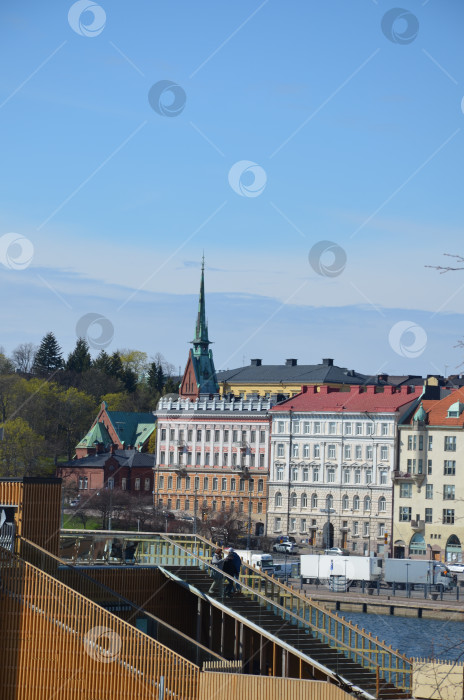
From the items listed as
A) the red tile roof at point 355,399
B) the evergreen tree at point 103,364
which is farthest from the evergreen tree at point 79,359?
the red tile roof at point 355,399

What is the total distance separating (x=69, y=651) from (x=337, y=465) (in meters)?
83.0

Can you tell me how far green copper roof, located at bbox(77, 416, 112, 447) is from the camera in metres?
130

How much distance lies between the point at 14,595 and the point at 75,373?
129032mm

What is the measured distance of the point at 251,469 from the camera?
117 metres

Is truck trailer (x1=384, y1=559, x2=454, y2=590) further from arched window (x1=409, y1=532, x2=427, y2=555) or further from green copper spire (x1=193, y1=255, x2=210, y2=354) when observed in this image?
green copper spire (x1=193, y1=255, x2=210, y2=354)

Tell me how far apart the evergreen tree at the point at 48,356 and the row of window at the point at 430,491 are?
6478cm

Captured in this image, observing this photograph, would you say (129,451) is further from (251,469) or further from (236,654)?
(236,654)

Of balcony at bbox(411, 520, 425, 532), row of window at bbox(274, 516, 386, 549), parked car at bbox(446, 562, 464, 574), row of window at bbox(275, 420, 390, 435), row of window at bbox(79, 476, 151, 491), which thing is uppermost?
row of window at bbox(275, 420, 390, 435)

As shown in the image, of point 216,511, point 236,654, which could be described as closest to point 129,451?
point 216,511

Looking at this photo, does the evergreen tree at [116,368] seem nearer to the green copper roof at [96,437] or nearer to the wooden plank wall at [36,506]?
the green copper roof at [96,437]

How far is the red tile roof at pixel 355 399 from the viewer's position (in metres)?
106

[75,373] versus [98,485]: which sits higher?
[75,373]

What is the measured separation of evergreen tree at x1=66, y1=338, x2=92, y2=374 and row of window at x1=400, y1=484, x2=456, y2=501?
62741mm

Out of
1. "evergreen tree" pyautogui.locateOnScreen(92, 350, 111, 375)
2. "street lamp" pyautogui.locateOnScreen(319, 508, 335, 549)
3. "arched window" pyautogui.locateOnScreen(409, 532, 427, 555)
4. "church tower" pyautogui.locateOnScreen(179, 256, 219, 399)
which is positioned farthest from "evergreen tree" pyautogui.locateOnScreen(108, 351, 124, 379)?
"arched window" pyautogui.locateOnScreen(409, 532, 427, 555)
